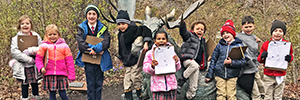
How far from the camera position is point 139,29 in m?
3.87

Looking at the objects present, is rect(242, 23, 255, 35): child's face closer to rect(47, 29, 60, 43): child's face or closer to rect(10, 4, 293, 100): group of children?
rect(10, 4, 293, 100): group of children

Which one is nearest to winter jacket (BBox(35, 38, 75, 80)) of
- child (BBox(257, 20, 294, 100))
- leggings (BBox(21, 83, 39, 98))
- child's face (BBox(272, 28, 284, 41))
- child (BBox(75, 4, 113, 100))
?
child (BBox(75, 4, 113, 100))

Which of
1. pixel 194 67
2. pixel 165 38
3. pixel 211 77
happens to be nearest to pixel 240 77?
pixel 211 77

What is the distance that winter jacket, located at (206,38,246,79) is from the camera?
357 centimetres

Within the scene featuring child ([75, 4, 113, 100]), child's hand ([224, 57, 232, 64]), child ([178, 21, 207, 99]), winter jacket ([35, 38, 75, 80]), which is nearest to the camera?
child's hand ([224, 57, 232, 64])

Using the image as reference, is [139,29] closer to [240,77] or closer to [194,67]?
[194,67]

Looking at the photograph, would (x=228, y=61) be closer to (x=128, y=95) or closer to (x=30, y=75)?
(x=128, y=95)

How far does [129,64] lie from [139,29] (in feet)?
2.18

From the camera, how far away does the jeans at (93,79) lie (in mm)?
4051

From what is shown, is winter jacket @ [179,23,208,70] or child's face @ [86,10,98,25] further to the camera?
child's face @ [86,10,98,25]

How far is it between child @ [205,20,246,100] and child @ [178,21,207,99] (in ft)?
0.75

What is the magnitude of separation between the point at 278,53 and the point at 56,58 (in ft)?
11.5

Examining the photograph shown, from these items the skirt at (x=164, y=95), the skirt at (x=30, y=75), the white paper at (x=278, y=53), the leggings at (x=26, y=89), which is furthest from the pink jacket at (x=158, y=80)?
the leggings at (x=26, y=89)

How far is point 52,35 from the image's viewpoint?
386 cm
